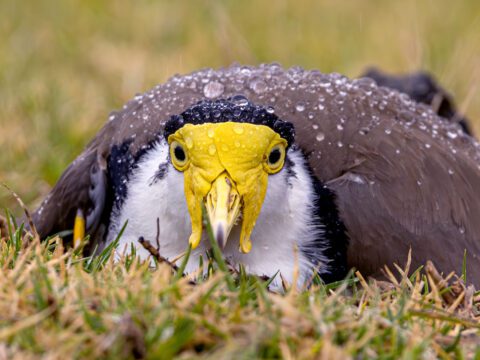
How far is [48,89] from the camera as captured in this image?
264 inches

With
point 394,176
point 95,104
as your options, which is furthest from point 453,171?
point 95,104

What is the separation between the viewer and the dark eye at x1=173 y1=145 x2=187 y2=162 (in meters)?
3.67

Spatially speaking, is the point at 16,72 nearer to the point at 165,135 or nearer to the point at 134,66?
the point at 134,66

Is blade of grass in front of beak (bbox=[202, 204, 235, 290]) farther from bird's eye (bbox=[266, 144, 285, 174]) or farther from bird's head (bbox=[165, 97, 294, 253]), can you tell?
bird's eye (bbox=[266, 144, 285, 174])

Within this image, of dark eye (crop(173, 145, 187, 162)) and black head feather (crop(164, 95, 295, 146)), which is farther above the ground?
black head feather (crop(164, 95, 295, 146))

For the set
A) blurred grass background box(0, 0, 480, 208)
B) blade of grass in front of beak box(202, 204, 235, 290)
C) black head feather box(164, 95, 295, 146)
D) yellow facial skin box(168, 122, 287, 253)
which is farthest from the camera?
blurred grass background box(0, 0, 480, 208)

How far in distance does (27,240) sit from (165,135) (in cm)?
73

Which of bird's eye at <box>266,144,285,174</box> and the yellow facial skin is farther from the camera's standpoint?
bird's eye at <box>266,144,285,174</box>

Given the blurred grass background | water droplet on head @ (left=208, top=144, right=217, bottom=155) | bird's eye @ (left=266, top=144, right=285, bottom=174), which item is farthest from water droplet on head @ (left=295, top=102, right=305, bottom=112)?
the blurred grass background

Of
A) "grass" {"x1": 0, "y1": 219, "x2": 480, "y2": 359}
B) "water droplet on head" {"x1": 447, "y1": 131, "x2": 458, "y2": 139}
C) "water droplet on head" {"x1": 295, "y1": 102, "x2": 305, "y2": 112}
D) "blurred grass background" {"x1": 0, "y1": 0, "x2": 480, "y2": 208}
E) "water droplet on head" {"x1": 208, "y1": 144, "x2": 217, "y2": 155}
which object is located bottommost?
"blurred grass background" {"x1": 0, "y1": 0, "x2": 480, "y2": 208}

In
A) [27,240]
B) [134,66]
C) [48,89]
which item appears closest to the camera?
[27,240]

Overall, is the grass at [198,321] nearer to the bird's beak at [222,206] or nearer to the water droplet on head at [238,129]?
the bird's beak at [222,206]

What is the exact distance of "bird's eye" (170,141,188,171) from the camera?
3.67 metres

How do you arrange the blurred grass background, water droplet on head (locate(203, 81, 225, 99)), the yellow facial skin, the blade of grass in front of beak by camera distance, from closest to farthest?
the blade of grass in front of beak
the yellow facial skin
water droplet on head (locate(203, 81, 225, 99))
the blurred grass background
